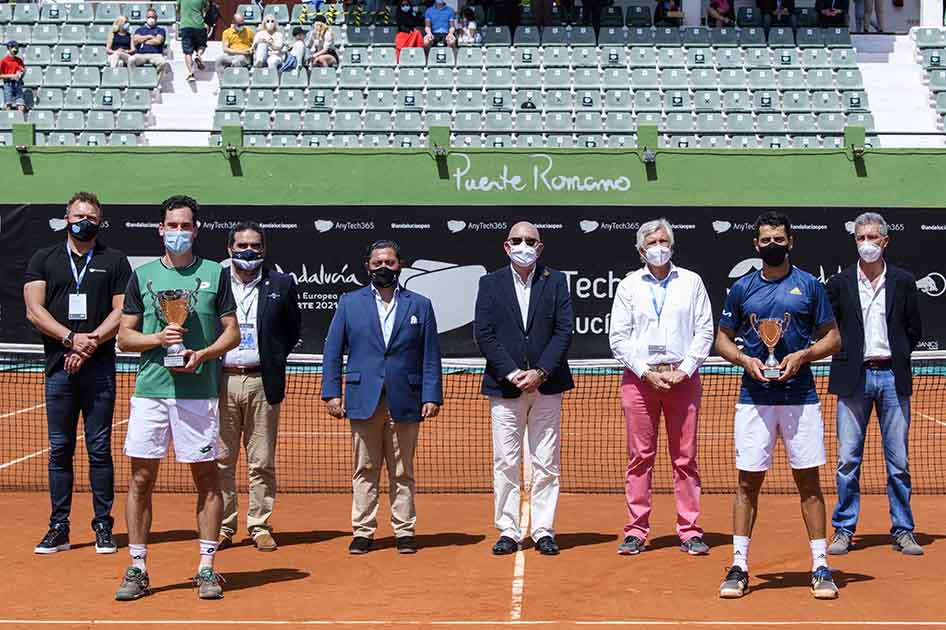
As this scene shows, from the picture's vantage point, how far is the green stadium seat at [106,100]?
25344mm

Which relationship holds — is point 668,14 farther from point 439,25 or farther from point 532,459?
point 532,459

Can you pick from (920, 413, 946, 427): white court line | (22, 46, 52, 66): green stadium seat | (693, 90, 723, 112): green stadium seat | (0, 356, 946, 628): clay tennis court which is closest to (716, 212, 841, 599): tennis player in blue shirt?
(0, 356, 946, 628): clay tennis court

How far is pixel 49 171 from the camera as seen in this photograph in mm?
22609

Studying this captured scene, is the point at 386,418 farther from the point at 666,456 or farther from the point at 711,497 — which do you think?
the point at 666,456

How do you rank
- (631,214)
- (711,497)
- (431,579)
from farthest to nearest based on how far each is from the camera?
(631,214), (711,497), (431,579)

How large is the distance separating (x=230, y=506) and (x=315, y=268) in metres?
12.6

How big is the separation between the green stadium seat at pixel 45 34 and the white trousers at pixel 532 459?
2105 cm

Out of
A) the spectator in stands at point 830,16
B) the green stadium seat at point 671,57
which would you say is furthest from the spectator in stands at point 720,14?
the spectator in stands at point 830,16

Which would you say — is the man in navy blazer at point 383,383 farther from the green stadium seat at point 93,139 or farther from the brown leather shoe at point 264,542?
the green stadium seat at point 93,139

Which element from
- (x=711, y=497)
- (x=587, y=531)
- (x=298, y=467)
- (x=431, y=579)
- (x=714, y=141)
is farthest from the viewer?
(x=714, y=141)

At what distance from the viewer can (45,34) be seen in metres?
27.7

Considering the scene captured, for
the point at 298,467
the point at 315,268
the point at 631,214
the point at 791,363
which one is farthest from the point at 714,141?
the point at 791,363

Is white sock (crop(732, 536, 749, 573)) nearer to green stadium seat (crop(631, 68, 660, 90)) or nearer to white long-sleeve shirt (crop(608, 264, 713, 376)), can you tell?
white long-sleeve shirt (crop(608, 264, 713, 376))

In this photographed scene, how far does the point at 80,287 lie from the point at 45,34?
20114 mm
